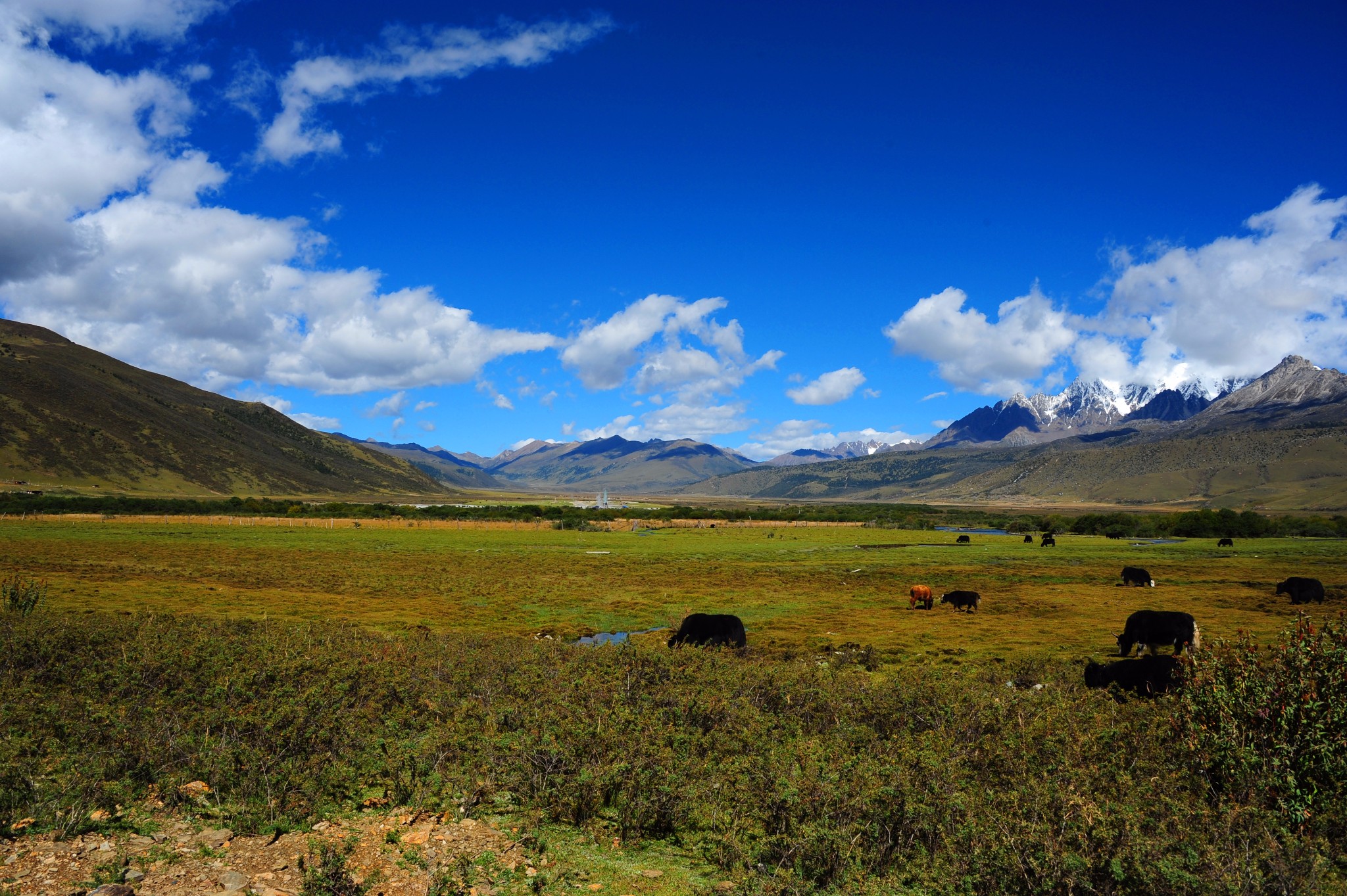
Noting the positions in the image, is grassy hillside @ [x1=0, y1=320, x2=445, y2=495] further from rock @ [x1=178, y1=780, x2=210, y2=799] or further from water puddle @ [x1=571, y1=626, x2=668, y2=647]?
rock @ [x1=178, y1=780, x2=210, y2=799]

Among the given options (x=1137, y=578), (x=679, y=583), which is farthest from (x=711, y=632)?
(x=1137, y=578)

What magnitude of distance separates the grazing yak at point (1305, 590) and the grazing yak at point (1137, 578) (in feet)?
21.0

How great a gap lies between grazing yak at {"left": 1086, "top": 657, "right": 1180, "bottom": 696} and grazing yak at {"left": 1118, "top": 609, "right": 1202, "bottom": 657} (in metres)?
7.14

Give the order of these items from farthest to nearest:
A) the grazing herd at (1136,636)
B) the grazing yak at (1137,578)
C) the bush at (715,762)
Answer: the grazing yak at (1137,578)
the grazing herd at (1136,636)
the bush at (715,762)

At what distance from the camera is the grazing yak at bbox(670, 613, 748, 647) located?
18.8m

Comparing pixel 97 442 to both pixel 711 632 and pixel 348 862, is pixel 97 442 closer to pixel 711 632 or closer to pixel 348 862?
pixel 711 632

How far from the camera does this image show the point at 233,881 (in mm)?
6277

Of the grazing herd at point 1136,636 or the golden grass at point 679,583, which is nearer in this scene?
the grazing herd at point 1136,636

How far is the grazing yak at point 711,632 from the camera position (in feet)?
61.6

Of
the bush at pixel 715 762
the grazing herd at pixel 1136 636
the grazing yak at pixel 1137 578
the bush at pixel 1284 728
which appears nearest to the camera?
the bush at pixel 715 762

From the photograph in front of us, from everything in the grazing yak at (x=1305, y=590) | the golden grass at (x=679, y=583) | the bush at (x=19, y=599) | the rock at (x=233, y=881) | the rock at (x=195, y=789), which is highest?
the bush at (x=19, y=599)

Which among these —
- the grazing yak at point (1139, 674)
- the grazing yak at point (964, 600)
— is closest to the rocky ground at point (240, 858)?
the grazing yak at point (1139, 674)

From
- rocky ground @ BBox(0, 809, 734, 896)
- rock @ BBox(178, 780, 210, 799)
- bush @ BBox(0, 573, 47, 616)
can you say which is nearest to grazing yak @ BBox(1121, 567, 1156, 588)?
rocky ground @ BBox(0, 809, 734, 896)

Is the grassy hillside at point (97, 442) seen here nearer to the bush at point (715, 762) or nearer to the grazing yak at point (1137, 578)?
the bush at point (715, 762)
